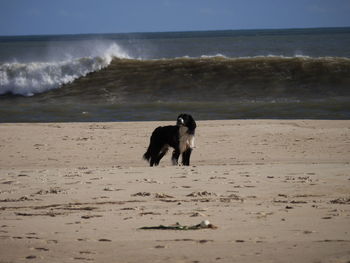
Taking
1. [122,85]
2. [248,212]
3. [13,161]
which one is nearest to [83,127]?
[13,161]

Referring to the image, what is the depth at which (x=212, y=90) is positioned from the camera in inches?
974

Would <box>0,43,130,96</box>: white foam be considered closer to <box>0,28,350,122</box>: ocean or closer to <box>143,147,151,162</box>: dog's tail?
<box>0,28,350,122</box>: ocean

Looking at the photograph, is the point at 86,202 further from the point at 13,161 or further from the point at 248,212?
the point at 13,161

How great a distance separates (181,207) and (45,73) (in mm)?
23611

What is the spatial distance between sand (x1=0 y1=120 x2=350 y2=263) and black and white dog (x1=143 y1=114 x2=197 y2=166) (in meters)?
0.45

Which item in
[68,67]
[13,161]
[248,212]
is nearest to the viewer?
[248,212]

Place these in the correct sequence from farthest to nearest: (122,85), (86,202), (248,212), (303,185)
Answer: (122,85), (303,185), (86,202), (248,212)

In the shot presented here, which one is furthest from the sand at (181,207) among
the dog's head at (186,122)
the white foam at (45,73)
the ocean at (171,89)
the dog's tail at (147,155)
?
the white foam at (45,73)

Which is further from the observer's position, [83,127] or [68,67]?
[68,67]

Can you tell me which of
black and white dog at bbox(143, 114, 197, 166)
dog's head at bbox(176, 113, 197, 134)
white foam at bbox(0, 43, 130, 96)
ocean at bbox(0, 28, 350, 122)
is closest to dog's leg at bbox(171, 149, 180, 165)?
black and white dog at bbox(143, 114, 197, 166)

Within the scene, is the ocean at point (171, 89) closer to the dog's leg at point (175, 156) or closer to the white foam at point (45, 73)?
the white foam at point (45, 73)

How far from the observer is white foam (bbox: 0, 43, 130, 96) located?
27406 millimetres

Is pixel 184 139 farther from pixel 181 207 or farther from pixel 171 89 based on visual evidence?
pixel 171 89

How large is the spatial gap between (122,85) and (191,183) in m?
19.0
